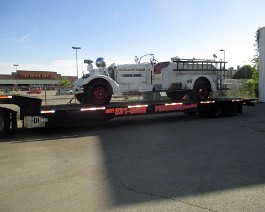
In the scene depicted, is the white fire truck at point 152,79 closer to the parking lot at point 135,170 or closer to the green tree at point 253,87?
the parking lot at point 135,170

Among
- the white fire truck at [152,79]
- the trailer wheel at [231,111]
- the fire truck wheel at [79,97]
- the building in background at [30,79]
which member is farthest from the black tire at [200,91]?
the building in background at [30,79]

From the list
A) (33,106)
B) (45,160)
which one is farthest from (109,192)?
(33,106)

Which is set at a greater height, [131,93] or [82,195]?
[131,93]

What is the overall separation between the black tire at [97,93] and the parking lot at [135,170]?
3.49 feet

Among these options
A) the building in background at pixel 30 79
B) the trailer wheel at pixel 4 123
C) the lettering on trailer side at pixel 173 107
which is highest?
the building in background at pixel 30 79

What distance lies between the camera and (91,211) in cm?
404

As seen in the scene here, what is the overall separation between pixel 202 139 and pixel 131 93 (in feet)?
11.8

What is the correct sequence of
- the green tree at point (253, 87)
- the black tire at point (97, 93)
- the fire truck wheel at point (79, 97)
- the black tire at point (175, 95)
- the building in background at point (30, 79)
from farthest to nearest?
the building in background at point (30, 79) → the green tree at point (253, 87) → the black tire at point (175, 95) → the fire truck wheel at point (79, 97) → the black tire at point (97, 93)

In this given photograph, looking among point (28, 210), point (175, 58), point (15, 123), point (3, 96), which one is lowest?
point (28, 210)

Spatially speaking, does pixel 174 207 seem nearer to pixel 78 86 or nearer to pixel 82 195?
pixel 82 195

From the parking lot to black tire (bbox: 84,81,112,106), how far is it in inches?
41.9

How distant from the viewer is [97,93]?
10.4 metres

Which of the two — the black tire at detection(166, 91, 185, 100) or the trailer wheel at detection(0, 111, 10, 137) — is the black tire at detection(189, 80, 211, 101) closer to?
the black tire at detection(166, 91, 185, 100)

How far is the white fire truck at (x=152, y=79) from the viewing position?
10445mm
